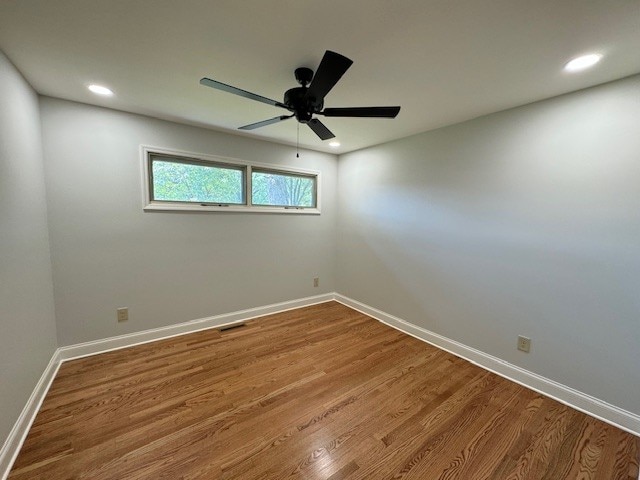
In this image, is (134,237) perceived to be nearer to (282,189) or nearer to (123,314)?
(123,314)

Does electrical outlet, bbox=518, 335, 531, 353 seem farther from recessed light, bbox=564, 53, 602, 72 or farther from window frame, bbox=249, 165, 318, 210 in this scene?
window frame, bbox=249, 165, 318, 210

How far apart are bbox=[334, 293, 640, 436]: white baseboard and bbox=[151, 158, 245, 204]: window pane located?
261 cm

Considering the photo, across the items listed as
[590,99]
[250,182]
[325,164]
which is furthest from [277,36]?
[325,164]

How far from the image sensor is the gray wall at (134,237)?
2.28 metres

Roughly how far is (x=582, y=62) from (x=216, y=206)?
3241mm

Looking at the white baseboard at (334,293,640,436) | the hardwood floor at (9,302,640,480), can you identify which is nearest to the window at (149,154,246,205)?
the hardwood floor at (9,302,640,480)

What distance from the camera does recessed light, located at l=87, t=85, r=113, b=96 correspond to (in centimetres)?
199

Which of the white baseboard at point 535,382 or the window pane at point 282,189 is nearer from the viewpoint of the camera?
the white baseboard at point 535,382

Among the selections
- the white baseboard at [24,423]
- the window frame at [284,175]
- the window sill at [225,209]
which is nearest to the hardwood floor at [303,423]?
the white baseboard at [24,423]

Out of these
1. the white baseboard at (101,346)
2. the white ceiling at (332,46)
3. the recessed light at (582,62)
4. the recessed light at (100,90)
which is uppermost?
the recessed light at (100,90)

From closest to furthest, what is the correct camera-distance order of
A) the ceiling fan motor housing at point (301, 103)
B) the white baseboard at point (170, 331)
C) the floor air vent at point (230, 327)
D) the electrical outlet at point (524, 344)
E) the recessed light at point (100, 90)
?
the ceiling fan motor housing at point (301, 103) → the recessed light at point (100, 90) → the electrical outlet at point (524, 344) → the white baseboard at point (170, 331) → the floor air vent at point (230, 327)

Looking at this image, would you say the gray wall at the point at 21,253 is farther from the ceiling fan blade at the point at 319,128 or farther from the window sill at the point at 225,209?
the ceiling fan blade at the point at 319,128

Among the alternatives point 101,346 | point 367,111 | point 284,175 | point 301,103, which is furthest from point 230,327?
point 367,111

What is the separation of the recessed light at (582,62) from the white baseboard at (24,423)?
3.86 metres
